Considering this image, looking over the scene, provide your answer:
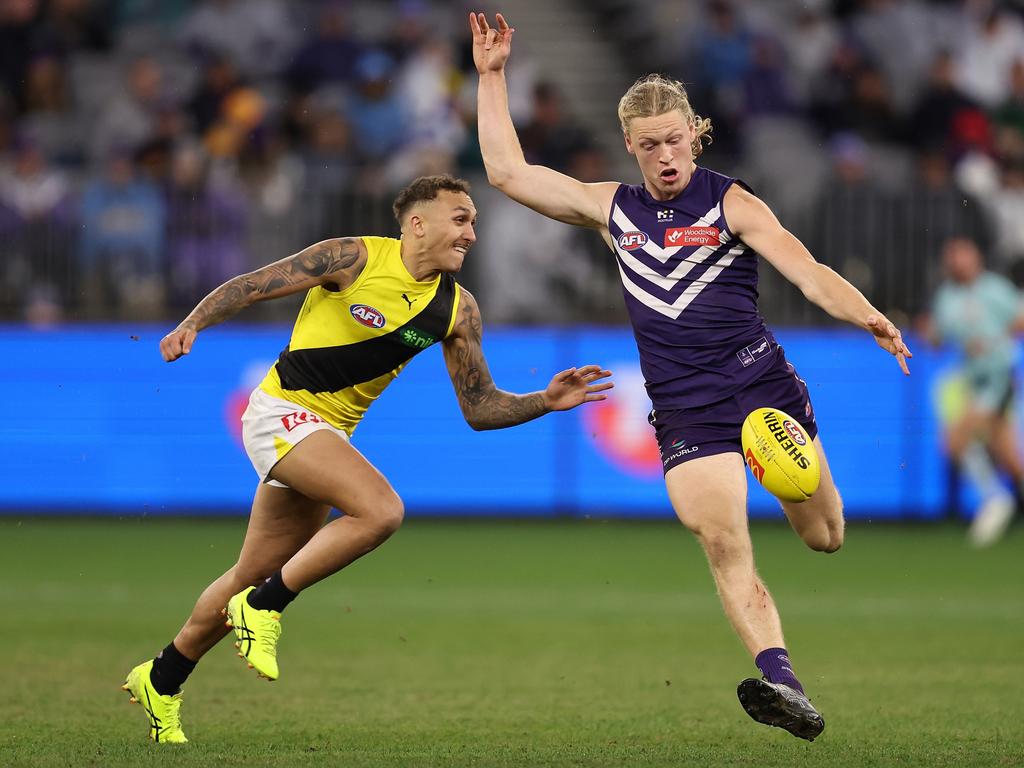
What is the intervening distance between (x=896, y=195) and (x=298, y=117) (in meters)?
5.89

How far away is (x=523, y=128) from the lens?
1731 centimetres

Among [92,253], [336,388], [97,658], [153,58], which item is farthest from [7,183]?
[336,388]

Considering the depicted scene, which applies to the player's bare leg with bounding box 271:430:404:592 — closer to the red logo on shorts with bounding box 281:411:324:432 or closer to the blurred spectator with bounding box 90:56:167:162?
the red logo on shorts with bounding box 281:411:324:432

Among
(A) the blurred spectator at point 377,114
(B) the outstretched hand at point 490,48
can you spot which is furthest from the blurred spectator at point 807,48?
(B) the outstretched hand at point 490,48

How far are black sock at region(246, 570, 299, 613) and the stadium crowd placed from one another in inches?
341

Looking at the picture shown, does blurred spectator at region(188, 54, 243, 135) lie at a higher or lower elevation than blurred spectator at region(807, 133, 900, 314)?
higher

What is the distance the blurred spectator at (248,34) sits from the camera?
18.0 m

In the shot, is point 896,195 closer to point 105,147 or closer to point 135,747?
point 105,147

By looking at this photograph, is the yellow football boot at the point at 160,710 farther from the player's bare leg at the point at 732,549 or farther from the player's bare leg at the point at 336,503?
the player's bare leg at the point at 732,549

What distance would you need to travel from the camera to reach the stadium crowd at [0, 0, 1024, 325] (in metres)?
15.5

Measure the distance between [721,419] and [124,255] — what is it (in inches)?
384

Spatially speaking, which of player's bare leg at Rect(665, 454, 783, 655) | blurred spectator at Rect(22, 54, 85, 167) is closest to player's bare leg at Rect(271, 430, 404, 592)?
player's bare leg at Rect(665, 454, 783, 655)

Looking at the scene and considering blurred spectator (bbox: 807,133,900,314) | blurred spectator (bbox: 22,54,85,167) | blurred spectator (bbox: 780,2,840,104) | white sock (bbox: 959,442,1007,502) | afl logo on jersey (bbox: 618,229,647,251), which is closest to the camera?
afl logo on jersey (bbox: 618,229,647,251)

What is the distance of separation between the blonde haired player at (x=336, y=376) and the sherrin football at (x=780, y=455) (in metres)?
0.78
